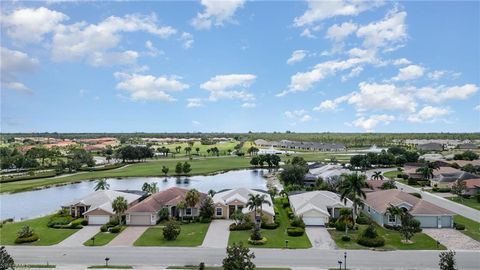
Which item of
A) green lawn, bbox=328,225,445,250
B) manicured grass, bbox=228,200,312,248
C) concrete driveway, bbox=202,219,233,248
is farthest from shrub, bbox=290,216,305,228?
concrete driveway, bbox=202,219,233,248

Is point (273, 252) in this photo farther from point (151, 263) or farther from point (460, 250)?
point (460, 250)

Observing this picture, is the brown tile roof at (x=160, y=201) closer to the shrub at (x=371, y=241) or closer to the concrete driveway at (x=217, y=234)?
the concrete driveway at (x=217, y=234)

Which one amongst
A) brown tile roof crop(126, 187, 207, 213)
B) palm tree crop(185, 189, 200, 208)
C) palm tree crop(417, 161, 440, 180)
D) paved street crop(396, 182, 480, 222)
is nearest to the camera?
brown tile roof crop(126, 187, 207, 213)

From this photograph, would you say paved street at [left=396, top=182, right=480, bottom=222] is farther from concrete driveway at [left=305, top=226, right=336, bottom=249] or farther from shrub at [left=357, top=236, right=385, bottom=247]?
concrete driveway at [left=305, top=226, right=336, bottom=249]

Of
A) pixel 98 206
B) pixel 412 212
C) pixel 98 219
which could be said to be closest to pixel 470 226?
pixel 412 212

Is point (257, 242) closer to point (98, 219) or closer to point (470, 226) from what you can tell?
point (98, 219)
